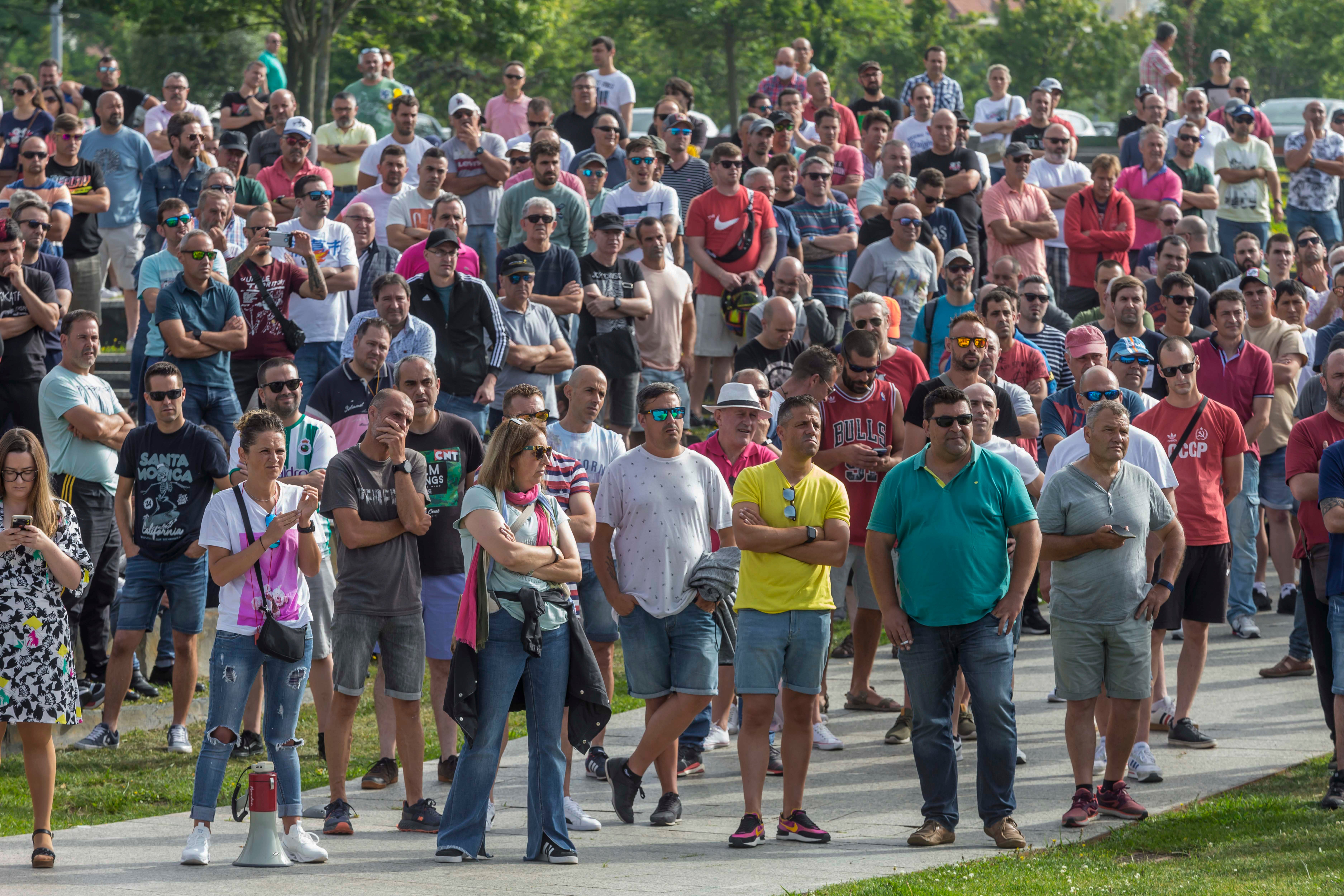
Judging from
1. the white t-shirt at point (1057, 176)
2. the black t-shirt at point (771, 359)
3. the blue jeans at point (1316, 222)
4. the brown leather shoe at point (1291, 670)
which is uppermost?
the white t-shirt at point (1057, 176)

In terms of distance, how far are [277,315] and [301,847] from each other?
218 inches

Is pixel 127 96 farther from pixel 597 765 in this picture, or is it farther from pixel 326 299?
pixel 597 765

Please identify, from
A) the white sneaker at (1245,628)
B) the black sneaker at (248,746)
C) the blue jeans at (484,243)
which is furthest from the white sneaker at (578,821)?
the blue jeans at (484,243)

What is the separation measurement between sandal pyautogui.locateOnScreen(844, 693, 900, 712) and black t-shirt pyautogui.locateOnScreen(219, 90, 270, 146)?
11075mm

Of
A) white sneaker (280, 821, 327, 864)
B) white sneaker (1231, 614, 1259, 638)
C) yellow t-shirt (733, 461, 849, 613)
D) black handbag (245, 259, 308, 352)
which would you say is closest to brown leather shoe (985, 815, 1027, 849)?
yellow t-shirt (733, 461, 849, 613)

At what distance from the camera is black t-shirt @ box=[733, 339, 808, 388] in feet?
40.1

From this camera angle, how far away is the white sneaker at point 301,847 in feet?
26.3

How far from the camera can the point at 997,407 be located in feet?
34.3

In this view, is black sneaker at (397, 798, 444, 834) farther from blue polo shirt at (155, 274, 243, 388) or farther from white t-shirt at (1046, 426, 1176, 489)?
blue polo shirt at (155, 274, 243, 388)

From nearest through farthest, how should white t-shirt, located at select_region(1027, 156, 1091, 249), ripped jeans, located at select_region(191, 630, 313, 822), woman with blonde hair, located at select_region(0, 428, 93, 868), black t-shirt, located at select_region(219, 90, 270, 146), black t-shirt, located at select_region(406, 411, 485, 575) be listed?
1. ripped jeans, located at select_region(191, 630, 313, 822)
2. woman with blonde hair, located at select_region(0, 428, 93, 868)
3. black t-shirt, located at select_region(406, 411, 485, 575)
4. white t-shirt, located at select_region(1027, 156, 1091, 249)
5. black t-shirt, located at select_region(219, 90, 270, 146)

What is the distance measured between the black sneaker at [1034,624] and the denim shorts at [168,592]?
20.8 feet

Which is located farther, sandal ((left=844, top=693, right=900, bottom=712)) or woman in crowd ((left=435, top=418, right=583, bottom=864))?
sandal ((left=844, top=693, right=900, bottom=712))

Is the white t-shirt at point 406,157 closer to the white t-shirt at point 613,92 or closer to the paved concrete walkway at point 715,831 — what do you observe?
the white t-shirt at point 613,92

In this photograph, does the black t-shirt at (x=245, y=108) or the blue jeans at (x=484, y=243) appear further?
the black t-shirt at (x=245, y=108)
